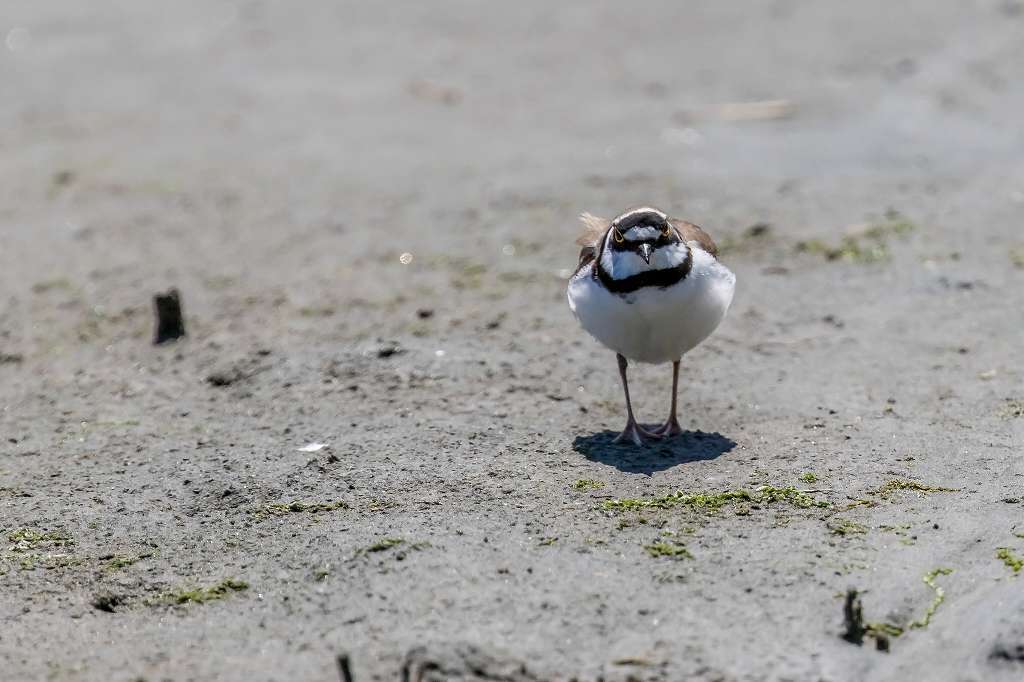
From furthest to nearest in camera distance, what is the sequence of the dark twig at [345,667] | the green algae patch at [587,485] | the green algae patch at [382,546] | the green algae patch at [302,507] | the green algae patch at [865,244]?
1. the green algae patch at [865,244]
2. the green algae patch at [587,485]
3. the green algae patch at [302,507]
4. the green algae patch at [382,546]
5. the dark twig at [345,667]

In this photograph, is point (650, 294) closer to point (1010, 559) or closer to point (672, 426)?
point (672, 426)

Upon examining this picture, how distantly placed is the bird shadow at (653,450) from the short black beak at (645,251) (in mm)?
898

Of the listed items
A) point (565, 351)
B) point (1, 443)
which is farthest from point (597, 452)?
point (1, 443)

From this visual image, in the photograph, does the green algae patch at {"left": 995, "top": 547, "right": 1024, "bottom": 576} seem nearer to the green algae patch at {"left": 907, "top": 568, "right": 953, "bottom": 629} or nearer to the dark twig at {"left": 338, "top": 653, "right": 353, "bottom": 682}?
the green algae patch at {"left": 907, "top": 568, "right": 953, "bottom": 629}

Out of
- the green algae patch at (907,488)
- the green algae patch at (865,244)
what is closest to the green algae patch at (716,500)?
the green algae patch at (907,488)

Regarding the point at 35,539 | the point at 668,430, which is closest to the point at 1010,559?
the point at 668,430

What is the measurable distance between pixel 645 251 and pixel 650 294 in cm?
21

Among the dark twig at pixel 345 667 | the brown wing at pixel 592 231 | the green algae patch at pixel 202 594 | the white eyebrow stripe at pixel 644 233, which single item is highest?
the white eyebrow stripe at pixel 644 233

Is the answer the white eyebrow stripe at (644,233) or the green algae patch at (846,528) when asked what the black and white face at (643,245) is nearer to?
the white eyebrow stripe at (644,233)

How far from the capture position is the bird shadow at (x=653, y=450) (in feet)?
22.9

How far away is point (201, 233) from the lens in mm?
10992

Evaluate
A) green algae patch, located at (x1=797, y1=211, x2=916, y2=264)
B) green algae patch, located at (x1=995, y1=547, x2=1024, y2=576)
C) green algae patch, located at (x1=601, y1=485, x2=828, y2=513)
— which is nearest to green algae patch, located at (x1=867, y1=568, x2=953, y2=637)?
green algae patch, located at (x1=995, y1=547, x2=1024, y2=576)

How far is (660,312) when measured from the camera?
714 cm

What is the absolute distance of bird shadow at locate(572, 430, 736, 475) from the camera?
6.96m
